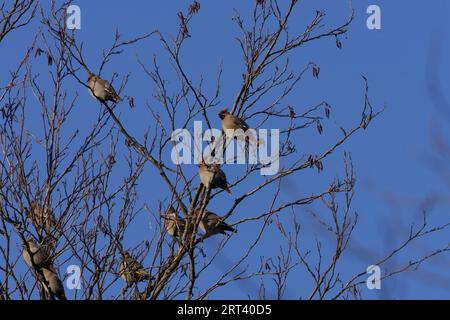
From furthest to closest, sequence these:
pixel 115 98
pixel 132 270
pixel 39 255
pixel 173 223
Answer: pixel 115 98, pixel 173 223, pixel 39 255, pixel 132 270

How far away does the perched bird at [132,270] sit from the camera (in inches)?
382

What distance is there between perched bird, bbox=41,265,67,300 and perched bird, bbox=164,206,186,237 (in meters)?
1.11

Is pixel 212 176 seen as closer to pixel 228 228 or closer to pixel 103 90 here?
pixel 228 228

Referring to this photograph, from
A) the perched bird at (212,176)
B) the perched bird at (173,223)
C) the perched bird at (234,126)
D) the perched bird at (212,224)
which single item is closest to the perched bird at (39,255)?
the perched bird at (173,223)

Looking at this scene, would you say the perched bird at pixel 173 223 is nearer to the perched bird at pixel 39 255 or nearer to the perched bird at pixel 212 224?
the perched bird at pixel 212 224

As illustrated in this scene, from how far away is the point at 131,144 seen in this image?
400 inches

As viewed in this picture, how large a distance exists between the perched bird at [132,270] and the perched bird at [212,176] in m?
0.98

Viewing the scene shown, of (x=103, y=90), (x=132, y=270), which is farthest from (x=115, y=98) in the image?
(x=132, y=270)

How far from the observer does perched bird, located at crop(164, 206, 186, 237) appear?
985cm

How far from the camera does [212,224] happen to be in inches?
392

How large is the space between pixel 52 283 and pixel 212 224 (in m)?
1.57
